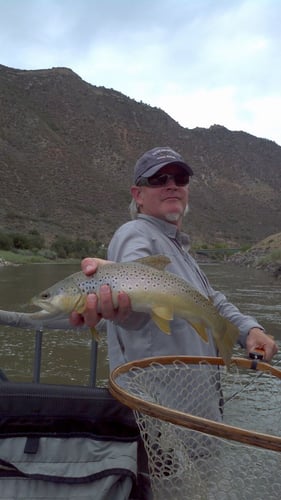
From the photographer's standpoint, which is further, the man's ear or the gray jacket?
the man's ear

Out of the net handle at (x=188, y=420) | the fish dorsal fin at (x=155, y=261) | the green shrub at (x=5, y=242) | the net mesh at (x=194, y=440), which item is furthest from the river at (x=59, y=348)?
the green shrub at (x=5, y=242)

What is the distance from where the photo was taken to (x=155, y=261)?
2156 millimetres

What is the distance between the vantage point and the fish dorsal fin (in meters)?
2.15

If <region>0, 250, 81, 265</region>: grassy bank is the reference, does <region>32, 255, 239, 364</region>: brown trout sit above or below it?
above

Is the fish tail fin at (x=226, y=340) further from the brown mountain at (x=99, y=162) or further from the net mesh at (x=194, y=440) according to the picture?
the brown mountain at (x=99, y=162)

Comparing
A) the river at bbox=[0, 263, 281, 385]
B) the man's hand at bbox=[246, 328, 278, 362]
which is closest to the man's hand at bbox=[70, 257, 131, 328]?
the man's hand at bbox=[246, 328, 278, 362]

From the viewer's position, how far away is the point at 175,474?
1915mm

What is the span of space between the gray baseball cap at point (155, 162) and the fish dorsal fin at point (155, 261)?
1.79ft

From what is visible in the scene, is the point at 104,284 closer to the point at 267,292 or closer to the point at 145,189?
the point at 145,189

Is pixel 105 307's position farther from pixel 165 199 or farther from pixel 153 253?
pixel 165 199

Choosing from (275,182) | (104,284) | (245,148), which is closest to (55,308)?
(104,284)

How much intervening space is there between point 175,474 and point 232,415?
3.17 feet

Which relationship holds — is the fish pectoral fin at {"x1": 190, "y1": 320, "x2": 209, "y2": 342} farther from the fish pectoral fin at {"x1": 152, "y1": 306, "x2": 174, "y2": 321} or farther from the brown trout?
the fish pectoral fin at {"x1": 152, "y1": 306, "x2": 174, "y2": 321}

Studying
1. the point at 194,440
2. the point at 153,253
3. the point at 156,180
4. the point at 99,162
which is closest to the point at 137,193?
the point at 156,180
